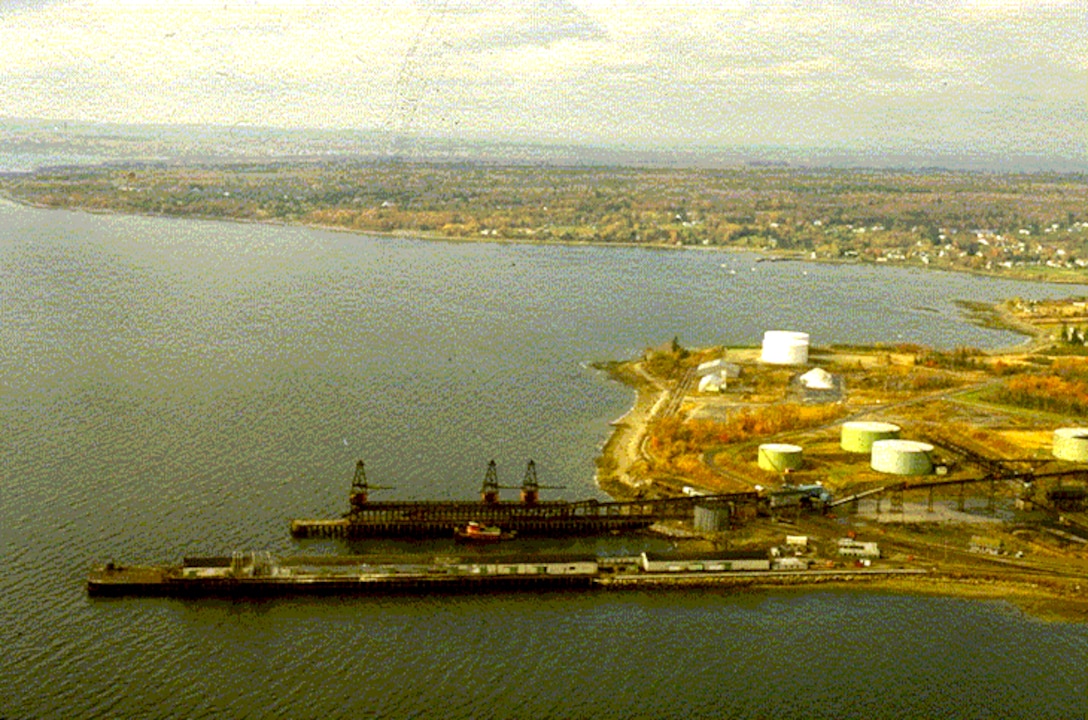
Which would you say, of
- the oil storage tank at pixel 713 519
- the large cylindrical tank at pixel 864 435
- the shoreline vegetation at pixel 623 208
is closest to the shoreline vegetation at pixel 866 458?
the oil storage tank at pixel 713 519

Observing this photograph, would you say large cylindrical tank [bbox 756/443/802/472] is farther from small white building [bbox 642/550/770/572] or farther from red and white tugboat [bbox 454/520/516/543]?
red and white tugboat [bbox 454/520/516/543]

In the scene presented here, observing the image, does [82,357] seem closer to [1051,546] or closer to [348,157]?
[1051,546]

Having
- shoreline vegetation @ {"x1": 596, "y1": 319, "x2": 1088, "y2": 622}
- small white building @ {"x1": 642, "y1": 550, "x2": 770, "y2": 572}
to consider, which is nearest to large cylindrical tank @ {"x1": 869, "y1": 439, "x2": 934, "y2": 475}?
shoreline vegetation @ {"x1": 596, "y1": 319, "x2": 1088, "y2": 622}

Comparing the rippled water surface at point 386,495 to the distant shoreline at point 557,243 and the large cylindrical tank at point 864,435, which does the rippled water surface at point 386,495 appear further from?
the distant shoreline at point 557,243

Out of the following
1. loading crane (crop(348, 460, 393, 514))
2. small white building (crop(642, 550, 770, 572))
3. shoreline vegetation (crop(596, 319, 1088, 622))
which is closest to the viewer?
small white building (crop(642, 550, 770, 572))

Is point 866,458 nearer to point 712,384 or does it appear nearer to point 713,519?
point 713,519

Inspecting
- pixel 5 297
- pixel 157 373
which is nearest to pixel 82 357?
pixel 157 373
